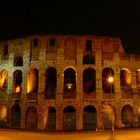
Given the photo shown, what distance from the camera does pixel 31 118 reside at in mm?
32844

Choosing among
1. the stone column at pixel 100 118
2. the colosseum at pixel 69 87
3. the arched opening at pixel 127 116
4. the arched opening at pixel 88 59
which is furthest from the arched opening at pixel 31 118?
the arched opening at pixel 127 116

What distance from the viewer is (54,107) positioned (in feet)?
104

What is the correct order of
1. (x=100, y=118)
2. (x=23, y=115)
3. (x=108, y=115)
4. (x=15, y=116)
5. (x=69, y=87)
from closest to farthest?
(x=100, y=118) < (x=23, y=115) < (x=108, y=115) < (x=15, y=116) < (x=69, y=87)

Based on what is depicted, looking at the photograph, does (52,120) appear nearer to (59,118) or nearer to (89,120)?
(59,118)

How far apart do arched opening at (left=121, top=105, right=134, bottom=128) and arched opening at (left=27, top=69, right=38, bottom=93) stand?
1077 centimetres

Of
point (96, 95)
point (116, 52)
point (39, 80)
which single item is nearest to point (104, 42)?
point (116, 52)

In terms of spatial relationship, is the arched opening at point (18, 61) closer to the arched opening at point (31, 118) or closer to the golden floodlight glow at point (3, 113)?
the golden floodlight glow at point (3, 113)

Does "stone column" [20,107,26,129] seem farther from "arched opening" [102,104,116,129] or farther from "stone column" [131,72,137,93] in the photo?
"stone column" [131,72,137,93]

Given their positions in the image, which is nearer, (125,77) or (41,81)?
(41,81)

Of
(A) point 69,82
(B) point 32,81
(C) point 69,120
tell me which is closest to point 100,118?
(C) point 69,120

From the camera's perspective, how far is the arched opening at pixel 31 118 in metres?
32.3

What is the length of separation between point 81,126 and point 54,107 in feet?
12.1

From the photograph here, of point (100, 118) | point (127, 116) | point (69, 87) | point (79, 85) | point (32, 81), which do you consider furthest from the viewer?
point (32, 81)

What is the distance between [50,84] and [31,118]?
4588 mm
